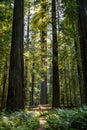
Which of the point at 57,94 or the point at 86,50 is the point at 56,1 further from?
the point at 86,50

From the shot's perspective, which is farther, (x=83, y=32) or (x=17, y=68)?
(x=17, y=68)

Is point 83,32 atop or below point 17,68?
atop

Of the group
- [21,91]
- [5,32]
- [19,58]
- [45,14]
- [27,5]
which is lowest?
[21,91]

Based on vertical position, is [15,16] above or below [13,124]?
above

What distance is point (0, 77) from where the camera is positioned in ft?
74.3

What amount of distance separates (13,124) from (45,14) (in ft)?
38.0

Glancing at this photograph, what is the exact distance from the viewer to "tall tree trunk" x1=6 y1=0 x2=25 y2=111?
10.1 meters

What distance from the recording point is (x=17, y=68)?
34.6 feet

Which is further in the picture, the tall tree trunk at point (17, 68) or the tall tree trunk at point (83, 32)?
the tall tree trunk at point (17, 68)

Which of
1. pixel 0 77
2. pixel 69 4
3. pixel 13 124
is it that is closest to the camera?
pixel 13 124

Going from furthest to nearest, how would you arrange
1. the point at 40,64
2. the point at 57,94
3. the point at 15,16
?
1. the point at 40,64
2. the point at 57,94
3. the point at 15,16

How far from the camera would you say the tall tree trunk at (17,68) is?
10.1 m

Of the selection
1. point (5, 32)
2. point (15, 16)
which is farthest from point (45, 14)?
point (15, 16)

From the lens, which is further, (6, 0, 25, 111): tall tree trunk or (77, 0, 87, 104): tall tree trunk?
(6, 0, 25, 111): tall tree trunk
